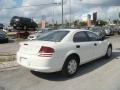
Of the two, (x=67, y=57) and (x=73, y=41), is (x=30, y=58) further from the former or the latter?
(x=73, y=41)

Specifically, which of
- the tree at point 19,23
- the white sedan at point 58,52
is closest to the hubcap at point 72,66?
the white sedan at point 58,52

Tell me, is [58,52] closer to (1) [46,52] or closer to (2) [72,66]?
(1) [46,52]

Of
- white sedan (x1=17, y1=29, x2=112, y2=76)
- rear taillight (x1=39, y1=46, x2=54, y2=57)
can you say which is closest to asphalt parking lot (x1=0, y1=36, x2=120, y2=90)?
white sedan (x1=17, y1=29, x2=112, y2=76)

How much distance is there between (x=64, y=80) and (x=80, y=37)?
1.96 m

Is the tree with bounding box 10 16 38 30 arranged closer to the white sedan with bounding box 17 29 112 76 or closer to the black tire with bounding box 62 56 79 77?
the white sedan with bounding box 17 29 112 76

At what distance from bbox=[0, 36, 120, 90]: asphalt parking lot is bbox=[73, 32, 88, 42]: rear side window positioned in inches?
44.6

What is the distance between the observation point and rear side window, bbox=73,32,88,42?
25.9 ft

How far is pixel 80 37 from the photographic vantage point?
8219mm

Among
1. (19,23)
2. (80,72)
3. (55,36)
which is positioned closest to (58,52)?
(55,36)

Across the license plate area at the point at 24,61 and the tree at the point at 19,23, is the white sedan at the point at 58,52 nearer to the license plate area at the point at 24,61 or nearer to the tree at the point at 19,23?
the license plate area at the point at 24,61

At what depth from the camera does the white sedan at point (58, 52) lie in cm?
671

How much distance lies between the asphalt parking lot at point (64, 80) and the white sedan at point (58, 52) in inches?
14.6

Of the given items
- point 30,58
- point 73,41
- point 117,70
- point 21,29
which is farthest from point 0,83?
point 21,29

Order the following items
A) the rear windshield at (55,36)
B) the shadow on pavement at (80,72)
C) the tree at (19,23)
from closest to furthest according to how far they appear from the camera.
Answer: the shadow on pavement at (80,72) < the rear windshield at (55,36) < the tree at (19,23)
